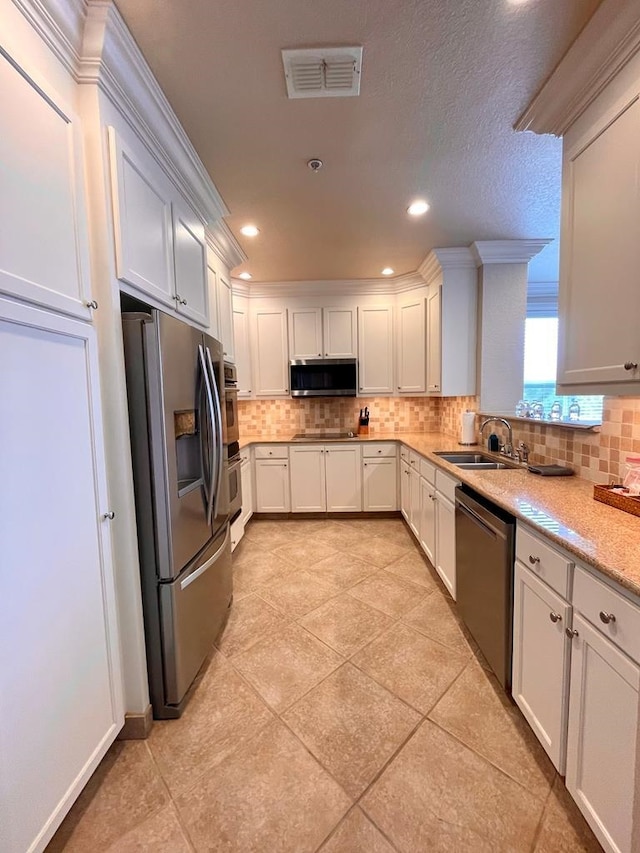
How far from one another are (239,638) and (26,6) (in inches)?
105

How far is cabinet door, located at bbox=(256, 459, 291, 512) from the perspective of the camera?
12.4ft

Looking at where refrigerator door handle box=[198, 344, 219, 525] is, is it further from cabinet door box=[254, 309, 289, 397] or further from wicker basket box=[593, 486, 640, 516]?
cabinet door box=[254, 309, 289, 397]

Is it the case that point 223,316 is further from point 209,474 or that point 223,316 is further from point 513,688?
point 513,688

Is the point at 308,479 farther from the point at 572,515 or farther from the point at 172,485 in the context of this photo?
the point at 572,515

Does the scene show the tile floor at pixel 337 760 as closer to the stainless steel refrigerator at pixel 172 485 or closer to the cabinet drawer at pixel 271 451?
the stainless steel refrigerator at pixel 172 485

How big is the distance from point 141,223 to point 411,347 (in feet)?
9.60

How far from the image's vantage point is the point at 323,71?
1.34 meters

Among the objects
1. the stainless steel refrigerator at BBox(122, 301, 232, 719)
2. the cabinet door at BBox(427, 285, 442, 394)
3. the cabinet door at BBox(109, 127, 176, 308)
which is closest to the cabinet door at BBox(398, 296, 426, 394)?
the cabinet door at BBox(427, 285, 442, 394)

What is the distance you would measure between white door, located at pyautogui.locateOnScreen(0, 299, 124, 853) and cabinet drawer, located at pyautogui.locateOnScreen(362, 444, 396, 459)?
2.74 m

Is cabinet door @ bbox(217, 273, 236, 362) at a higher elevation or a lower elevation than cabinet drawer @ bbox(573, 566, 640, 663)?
higher

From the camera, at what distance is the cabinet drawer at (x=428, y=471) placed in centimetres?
255

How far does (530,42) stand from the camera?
1254mm

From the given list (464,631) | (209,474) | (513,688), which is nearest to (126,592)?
(209,474)

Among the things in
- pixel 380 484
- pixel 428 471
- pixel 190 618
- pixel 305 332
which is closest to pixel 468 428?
pixel 428 471
